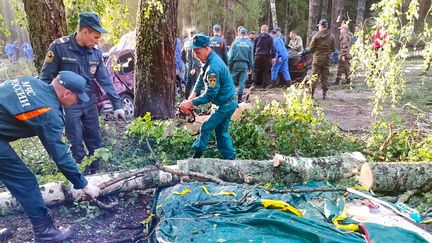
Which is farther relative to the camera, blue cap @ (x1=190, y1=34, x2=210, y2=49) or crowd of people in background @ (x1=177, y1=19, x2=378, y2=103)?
crowd of people in background @ (x1=177, y1=19, x2=378, y2=103)

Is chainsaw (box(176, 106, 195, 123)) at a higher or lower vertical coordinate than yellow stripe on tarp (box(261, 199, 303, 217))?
higher

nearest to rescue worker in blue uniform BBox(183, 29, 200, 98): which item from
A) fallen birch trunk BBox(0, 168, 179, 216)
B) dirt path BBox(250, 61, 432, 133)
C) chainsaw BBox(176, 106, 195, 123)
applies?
dirt path BBox(250, 61, 432, 133)

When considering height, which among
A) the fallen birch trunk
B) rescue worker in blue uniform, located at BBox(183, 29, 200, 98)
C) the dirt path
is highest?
rescue worker in blue uniform, located at BBox(183, 29, 200, 98)

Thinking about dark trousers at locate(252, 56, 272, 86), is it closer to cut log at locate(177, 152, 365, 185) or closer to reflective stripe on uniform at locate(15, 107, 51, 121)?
cut log at locate(177, 152, 365, 185)

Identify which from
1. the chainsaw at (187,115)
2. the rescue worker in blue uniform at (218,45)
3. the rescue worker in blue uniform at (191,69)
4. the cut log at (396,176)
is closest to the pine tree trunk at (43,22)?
the chainsaw at (187,115)

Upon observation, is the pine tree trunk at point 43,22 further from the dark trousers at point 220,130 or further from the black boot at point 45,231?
the black boot at point 45,231

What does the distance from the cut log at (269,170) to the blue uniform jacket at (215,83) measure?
87 cm

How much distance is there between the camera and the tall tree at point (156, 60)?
617 cm

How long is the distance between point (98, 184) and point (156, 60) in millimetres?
3045

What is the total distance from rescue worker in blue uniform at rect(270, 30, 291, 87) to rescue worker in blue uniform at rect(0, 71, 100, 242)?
8.66 m

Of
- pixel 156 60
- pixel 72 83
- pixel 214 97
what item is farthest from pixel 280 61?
pixel 72 83

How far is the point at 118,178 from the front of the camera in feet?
12.2

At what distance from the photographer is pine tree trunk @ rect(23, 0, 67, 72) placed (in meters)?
5.15

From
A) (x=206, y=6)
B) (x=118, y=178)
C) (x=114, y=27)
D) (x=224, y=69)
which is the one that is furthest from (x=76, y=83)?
(x=206, y=6)
